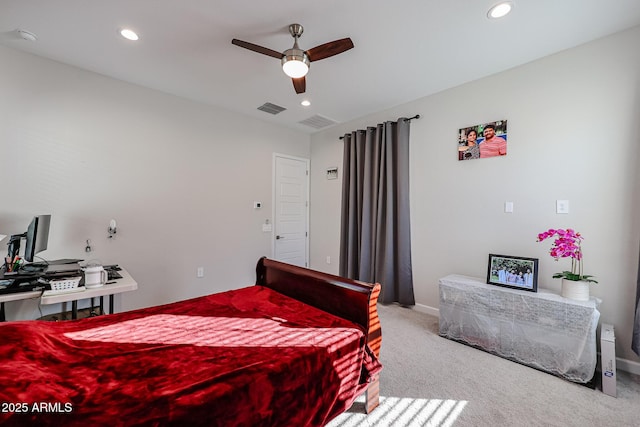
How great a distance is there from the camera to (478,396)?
1896mm

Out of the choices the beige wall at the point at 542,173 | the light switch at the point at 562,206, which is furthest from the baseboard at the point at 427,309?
the light switch at the point at 562,206

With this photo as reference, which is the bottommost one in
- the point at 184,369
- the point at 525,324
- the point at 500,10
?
the point at 525,324

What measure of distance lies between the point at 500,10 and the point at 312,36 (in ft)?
4.66

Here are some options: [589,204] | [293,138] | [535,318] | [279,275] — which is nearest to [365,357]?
[279,275]

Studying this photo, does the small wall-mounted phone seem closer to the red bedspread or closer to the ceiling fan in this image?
the red bedspread

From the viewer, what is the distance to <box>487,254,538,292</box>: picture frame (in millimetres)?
2436

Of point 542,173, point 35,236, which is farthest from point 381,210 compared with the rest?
point 35,236

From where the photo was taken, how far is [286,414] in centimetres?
122

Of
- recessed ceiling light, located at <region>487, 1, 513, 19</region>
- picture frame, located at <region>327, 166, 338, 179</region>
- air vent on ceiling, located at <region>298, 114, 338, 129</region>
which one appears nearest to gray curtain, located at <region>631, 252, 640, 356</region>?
recessed ceiling light, located at <region>487, 1, 513, 19</region>

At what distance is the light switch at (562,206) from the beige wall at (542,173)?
42 mm

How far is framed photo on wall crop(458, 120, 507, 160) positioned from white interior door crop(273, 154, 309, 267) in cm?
264

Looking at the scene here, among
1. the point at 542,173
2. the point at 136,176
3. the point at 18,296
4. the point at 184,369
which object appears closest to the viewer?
the point at 184,369

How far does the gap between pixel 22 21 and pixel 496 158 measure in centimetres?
445

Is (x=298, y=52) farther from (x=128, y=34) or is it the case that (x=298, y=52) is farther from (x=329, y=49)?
(x=128, y=34)
